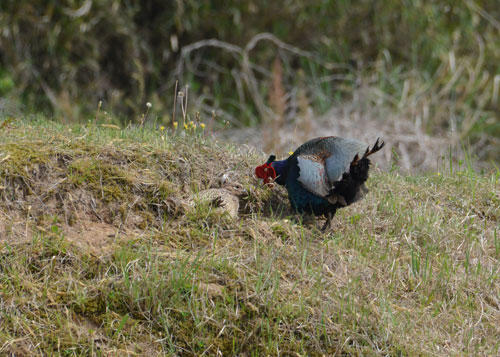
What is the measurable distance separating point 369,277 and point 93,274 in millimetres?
1301

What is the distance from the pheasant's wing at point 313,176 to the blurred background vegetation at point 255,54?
141 inches

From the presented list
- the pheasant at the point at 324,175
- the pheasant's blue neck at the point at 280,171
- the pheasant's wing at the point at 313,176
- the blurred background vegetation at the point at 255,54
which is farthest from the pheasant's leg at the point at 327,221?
the blurred background vegetation at the point at 255,54

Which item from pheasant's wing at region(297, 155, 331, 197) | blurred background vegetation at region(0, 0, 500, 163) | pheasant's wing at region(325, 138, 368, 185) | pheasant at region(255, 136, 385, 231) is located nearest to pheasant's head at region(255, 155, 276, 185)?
pheasant at region(255, 136, 385, 231)

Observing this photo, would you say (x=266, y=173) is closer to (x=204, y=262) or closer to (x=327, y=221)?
(x=327, y=221)

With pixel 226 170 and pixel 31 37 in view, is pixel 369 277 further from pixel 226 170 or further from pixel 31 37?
pixel 31 37

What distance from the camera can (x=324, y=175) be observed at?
3.36 metres

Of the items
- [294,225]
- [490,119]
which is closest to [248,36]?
[490,119]

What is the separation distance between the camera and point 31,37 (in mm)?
7070

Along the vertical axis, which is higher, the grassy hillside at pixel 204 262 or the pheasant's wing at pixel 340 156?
the pheasant's wing at pixel 340 156

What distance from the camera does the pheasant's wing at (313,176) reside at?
3.28 meters

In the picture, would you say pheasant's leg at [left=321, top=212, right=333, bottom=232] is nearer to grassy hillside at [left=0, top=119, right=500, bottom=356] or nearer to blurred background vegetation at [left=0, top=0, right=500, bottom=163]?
grassy hillside at [left=0, top=119, right=500, bottom=356]

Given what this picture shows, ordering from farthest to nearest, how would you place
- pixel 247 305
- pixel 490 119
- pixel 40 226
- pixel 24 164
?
pixel 490 119 < pixel 24 164 < pixel 40 226 < pixel 247 305

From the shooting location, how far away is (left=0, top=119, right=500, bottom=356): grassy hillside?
267cm

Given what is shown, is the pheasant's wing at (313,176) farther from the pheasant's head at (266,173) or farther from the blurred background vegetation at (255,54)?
the blurred background vegetation at (255,54)
